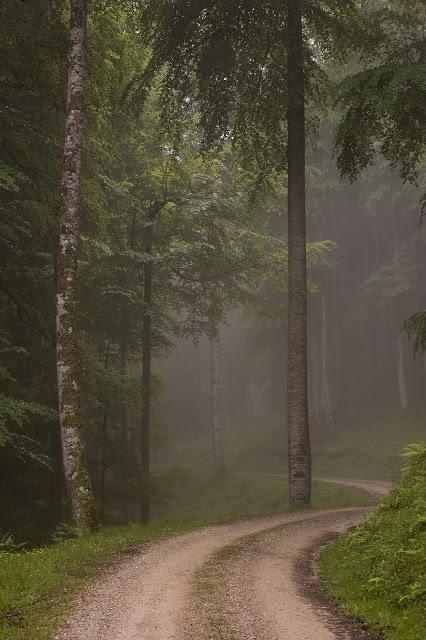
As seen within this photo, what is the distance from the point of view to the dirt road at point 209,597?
19.1 feet

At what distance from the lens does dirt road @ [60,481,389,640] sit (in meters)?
5.84

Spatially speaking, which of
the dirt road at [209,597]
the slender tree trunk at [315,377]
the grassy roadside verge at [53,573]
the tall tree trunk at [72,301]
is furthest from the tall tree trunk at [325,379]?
the tall tree trunk at [72,301]

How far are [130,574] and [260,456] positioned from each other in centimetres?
3429

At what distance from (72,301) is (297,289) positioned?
7.37 meters

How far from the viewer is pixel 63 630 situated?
19.1ft

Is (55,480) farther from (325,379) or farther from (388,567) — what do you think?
(325,379)

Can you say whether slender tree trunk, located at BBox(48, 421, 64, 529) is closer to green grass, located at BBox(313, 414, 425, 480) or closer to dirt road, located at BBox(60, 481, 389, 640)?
dirt road, located at BBox(60, 481, 389, 640)

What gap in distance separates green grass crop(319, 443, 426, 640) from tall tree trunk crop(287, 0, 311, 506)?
16.1 ft

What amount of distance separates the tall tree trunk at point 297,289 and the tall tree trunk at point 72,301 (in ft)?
21.3

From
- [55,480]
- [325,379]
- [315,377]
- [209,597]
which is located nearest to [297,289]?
[55,480]

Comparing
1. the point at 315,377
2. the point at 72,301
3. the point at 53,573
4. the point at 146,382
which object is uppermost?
the point at 72,301

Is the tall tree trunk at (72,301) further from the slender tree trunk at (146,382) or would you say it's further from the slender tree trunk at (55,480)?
the slender tree trunk at (146,382)

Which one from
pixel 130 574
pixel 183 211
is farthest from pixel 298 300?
pixel 130 574

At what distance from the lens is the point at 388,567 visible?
742cm
